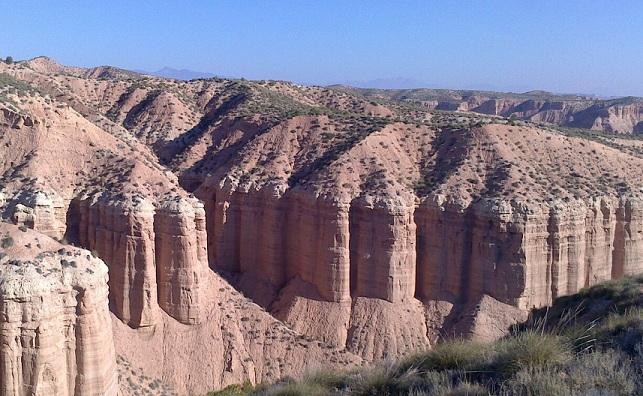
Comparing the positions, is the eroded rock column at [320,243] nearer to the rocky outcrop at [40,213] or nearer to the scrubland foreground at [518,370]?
the rocky outcrop at [40,213]

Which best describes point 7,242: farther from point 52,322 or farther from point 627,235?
point 627,235

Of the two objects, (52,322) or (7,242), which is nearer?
(52,322)

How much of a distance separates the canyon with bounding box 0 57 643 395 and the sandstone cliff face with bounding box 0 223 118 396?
9 centimetres

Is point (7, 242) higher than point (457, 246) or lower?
higher

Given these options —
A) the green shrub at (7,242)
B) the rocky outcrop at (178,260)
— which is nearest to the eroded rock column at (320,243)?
the rocky outcrop at (178,260)

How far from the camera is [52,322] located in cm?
1975

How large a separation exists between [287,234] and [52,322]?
71.3 ft

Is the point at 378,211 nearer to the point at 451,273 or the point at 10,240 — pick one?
the point at 451,273

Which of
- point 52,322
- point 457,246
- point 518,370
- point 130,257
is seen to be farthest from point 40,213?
point 518,370

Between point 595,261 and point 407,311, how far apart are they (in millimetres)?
11970

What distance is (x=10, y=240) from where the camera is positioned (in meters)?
21.8

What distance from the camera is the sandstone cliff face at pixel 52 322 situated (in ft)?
63.3

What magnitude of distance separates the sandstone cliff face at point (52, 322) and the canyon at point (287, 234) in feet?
0.29

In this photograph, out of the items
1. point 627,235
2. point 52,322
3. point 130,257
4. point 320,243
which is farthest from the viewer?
point 627,235
